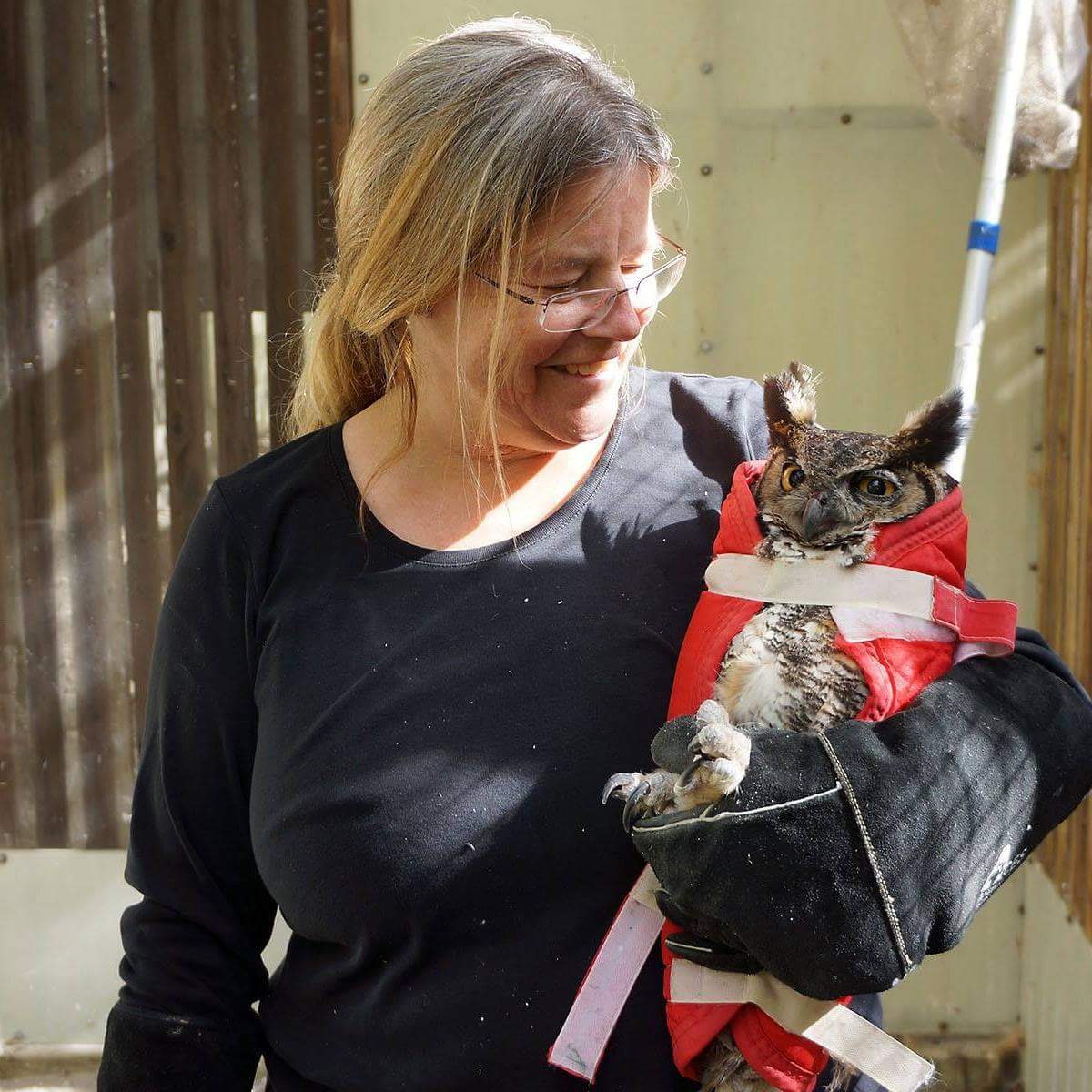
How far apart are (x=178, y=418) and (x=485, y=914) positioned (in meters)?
2.29

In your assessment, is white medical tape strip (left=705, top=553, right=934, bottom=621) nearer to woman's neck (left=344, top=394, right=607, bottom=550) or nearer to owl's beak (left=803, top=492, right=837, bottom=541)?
owl's beak (left=803, top=492, right=837, bottom=541)

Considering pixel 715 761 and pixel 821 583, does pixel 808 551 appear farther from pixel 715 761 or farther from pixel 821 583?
pixel 715 761

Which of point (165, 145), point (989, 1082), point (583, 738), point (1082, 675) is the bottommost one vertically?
point (989, 1082)

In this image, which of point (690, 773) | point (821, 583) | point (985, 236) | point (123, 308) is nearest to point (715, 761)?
point (690, 773)

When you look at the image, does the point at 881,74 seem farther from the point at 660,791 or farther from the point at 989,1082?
the point at 989,1082

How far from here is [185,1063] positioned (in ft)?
4.73

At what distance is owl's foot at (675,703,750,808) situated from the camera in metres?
1.16

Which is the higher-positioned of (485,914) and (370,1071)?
(485,914)

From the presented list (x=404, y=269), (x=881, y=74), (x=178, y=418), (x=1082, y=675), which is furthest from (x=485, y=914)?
(x=881, y=74)

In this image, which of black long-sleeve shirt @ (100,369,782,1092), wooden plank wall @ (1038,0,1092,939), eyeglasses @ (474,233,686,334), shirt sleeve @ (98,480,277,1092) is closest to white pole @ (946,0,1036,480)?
wooden plank wall @ (1038,0,1092,939)

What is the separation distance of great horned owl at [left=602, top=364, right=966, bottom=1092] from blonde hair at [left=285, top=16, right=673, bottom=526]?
36 cm

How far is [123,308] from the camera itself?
3.20 metres

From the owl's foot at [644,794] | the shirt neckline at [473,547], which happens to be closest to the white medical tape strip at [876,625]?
the owl's foot at [644,794]

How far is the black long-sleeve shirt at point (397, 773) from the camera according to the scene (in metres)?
1.30
